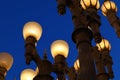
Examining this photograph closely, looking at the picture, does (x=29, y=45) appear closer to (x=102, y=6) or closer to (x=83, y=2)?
(x=83, y=2)

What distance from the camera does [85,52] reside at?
5949mm

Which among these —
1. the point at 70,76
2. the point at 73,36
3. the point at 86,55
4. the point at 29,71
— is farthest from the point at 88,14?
the point at 29,71

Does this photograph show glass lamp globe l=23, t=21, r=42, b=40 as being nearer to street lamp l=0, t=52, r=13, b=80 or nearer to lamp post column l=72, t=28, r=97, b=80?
street lamp l=0, t=52, r=13, b=80

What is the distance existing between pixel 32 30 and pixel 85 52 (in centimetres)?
243

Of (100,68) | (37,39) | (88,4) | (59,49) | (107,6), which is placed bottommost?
(100,68)

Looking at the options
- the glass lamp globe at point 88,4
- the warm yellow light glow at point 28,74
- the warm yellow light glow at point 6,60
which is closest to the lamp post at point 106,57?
the glass lamp globe at point 88,4

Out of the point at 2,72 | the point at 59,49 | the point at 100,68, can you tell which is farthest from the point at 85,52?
the point at 2,72

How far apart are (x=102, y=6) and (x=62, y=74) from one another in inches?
128

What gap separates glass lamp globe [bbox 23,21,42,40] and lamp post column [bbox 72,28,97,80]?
5.80ft

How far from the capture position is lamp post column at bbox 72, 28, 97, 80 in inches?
220

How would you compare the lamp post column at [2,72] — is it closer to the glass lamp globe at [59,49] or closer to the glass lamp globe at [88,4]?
the glass lamp globe at [59,49]

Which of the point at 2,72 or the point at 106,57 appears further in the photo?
the point at 106,57

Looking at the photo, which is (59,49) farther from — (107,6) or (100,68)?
(107,6)

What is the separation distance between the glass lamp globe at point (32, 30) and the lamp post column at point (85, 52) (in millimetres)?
1769
